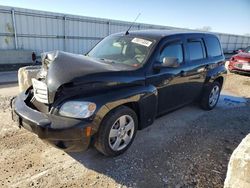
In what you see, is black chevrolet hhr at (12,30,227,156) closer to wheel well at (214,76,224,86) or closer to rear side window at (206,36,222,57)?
rear side window at (206,36,222,57)

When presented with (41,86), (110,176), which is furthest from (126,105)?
(41,86)

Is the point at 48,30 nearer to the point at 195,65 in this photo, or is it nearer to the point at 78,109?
the point at 195,65

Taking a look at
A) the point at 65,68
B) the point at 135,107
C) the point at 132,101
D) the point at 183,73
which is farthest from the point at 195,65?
the point at 65,68

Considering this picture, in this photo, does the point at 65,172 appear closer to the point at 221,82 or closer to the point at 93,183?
the point at 93,183

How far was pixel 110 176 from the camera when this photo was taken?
296 centimetres

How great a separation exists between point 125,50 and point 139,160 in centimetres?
191

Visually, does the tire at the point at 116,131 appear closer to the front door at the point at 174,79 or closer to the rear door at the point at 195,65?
the front door at the point at 174,79

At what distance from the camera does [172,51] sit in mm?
4145

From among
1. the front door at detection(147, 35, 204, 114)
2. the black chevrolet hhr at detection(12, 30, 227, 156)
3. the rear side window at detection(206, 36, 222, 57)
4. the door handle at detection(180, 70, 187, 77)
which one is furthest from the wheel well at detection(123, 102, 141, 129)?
the rear side window at detection(206, 36, 222, 57)

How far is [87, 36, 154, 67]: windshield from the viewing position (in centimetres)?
377

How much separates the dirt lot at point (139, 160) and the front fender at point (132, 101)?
1.86 ft

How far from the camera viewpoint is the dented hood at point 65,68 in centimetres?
286

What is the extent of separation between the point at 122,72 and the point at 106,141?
1023 millimetres

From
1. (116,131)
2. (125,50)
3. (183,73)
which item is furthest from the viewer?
(183,73)
